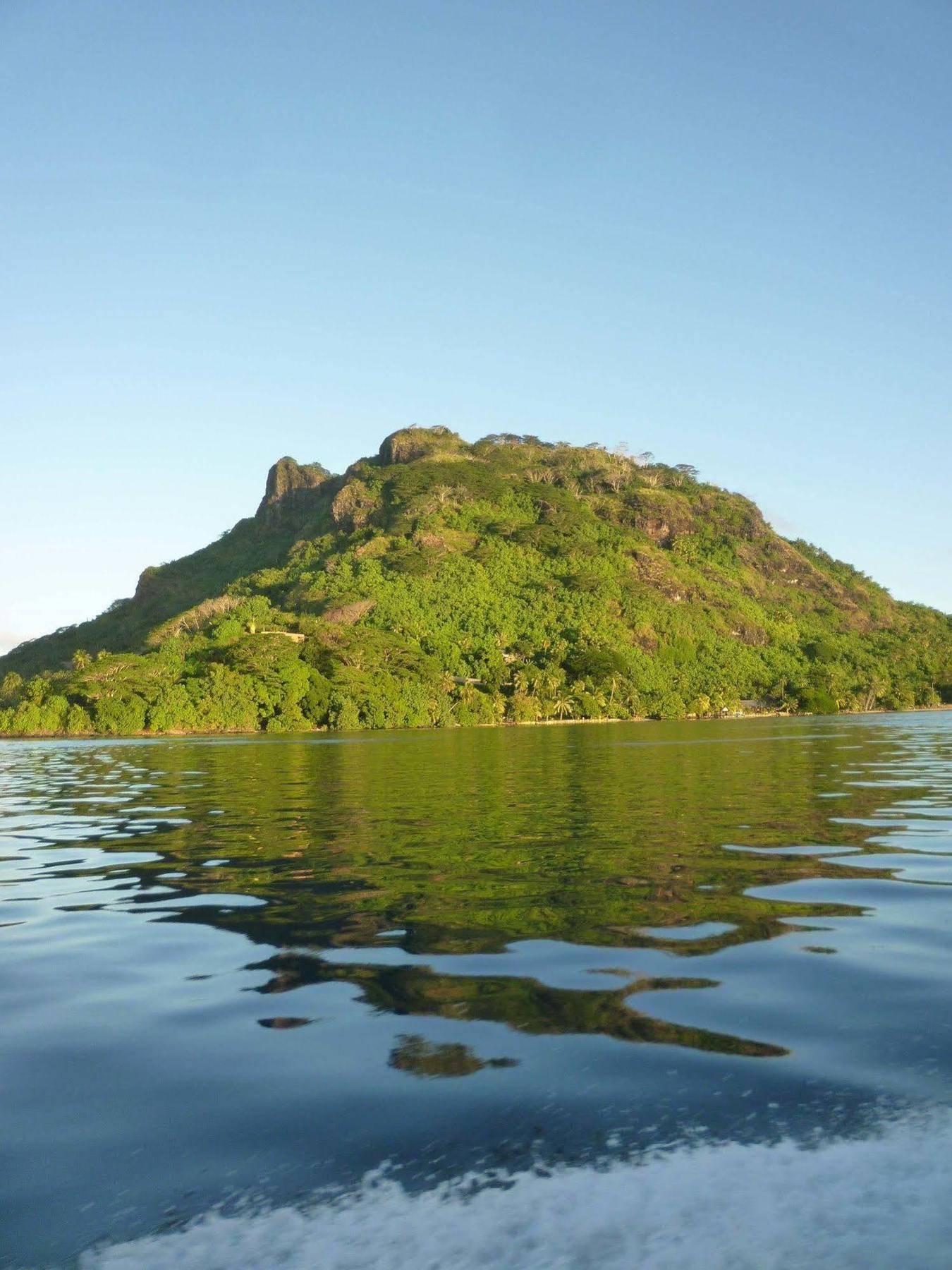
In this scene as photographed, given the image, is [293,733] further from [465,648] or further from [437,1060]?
[437,1060]

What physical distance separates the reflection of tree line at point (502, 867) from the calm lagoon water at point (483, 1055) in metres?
0.06

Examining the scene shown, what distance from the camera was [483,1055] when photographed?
5469 millimetres

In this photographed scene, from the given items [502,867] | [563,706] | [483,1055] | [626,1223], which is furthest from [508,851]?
[563,706]

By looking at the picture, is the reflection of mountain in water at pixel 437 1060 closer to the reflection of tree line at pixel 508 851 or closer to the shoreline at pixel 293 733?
the reflection of tree line at pixel 508 851

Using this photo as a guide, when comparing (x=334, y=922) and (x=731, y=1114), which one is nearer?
(x=731, y=1114)

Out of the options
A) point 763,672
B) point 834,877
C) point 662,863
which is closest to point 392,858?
point 662,863

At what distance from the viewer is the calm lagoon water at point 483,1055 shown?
3.74m

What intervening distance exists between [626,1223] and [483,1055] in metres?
1.83

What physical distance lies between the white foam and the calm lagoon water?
0.01 metres

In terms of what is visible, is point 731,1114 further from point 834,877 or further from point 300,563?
point 300,563

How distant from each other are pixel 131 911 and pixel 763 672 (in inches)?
6210

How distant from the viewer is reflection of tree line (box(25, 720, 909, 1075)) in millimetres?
6863

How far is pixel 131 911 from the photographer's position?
10102 millimetres

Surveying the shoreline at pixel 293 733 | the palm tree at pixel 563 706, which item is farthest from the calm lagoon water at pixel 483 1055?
the palm tree at pixel 563 706
